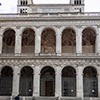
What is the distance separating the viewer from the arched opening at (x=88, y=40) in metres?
44.7

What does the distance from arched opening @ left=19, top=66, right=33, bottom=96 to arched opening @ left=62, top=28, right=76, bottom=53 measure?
604 cm

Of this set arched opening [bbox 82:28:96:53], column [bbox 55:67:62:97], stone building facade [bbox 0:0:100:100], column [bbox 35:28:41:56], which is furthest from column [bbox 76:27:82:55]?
column [bbox 35:28:41:56]

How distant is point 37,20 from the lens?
143 feet

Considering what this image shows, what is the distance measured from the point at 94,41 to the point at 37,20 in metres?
9.14

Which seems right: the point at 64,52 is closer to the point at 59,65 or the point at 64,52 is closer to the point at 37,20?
the point at 59,65

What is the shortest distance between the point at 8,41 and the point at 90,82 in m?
13.8

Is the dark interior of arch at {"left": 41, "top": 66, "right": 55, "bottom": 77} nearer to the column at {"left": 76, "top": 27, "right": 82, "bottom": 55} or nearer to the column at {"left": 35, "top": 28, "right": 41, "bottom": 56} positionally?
the column at {"left": 35, "top": 28, "right": 41, "bottom": 56}

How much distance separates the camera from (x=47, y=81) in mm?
43781

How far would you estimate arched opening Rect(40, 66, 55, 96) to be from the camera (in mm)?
43369

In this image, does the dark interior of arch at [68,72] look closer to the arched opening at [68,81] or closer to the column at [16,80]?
the arched opening at [68,81]

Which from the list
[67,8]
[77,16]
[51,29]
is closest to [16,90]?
[51,29]

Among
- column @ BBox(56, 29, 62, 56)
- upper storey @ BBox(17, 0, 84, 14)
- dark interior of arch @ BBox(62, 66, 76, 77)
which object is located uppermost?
upper storey @ BBox(17, 0, 84, 14)

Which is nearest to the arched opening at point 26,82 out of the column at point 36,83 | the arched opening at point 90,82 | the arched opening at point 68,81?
the column at point 36,83

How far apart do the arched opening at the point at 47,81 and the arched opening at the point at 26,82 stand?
1.60 meters
